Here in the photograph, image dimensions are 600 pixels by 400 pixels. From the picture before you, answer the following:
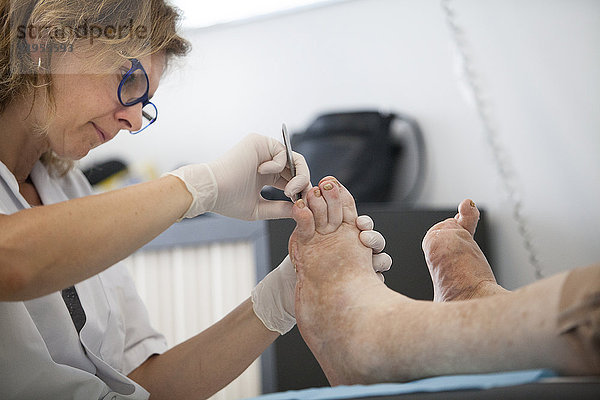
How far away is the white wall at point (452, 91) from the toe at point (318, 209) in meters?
0.58

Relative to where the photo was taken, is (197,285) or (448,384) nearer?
(448,384)

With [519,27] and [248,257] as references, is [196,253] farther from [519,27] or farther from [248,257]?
[519,27]

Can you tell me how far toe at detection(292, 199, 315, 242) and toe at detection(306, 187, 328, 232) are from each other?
12 mm

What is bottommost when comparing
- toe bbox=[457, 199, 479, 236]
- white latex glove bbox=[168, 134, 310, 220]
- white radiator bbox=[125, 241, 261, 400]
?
white radiator bbox=[125, 241, 261, 400]

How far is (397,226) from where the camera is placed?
1.79 meters

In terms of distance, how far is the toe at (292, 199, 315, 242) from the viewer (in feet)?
3.69

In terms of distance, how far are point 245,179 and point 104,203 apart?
0.33 meters

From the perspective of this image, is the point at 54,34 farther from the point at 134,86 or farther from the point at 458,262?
the point at 458,262

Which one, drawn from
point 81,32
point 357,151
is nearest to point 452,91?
point 357,151

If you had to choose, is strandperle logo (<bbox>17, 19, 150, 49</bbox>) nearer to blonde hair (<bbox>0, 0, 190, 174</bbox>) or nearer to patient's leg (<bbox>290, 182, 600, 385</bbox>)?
blonde hair (<bbox>0, 0, 190, 174</bbox>)

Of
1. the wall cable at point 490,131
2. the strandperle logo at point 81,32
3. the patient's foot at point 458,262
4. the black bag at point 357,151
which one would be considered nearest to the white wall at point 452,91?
the wall cable at point 490,131

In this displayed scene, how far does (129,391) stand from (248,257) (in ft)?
3.27

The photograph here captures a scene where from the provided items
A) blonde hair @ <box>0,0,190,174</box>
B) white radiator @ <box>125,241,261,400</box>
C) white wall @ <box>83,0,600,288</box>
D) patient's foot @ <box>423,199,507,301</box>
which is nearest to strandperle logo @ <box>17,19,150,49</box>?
blonde hair @ <box>0,0,190,174</box>

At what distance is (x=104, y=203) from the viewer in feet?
3.06
